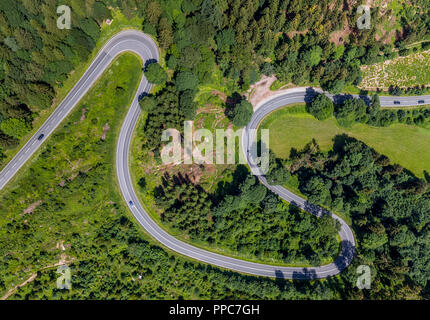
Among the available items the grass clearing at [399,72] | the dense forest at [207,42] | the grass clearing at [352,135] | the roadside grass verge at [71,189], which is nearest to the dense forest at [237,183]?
the dense forest at [207,42]

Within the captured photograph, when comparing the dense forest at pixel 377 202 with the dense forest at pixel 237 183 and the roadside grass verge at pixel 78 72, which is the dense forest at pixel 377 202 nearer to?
the dense forest at pixel 237 183

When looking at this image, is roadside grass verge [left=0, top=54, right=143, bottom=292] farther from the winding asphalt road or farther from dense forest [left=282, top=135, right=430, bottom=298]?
dense forest [left=282, top=135, right=430, bottom=298]

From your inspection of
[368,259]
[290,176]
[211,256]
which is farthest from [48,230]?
[368,259]

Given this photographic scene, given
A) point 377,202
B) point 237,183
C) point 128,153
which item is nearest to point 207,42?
point 128,153

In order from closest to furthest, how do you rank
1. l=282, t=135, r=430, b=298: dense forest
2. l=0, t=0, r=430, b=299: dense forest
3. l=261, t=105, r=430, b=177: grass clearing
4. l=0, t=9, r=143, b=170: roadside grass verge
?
l=0, t=0, r=430, b=299: dense forest, l=0, t=9, r=143, b=170: roadside grass verge, l=282, t=135, r=430, b=298: dense forest, l=261, t=105, r=430, b=177: grass clearing

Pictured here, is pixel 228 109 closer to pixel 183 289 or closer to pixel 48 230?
pixel 183 289

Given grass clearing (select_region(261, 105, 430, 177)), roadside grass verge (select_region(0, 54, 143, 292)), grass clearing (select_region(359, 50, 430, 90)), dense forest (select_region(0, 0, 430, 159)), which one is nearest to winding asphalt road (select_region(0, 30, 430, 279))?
roadside grass verge (select_region(0, 54, 143, 292))
